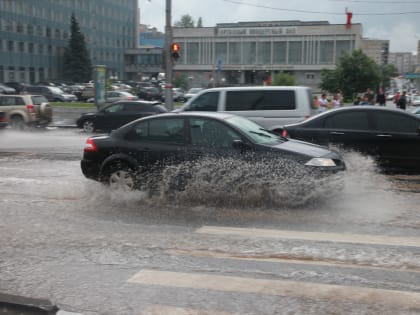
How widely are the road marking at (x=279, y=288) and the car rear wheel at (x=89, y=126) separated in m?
17.0

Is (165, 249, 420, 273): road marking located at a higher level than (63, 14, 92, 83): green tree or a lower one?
lower

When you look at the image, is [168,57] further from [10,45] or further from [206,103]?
[10,45]

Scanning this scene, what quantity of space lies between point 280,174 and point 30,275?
3.80 meters

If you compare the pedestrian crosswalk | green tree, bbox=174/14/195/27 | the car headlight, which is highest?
green tree, bbox=174/14/195/27

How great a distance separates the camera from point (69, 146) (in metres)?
16.3

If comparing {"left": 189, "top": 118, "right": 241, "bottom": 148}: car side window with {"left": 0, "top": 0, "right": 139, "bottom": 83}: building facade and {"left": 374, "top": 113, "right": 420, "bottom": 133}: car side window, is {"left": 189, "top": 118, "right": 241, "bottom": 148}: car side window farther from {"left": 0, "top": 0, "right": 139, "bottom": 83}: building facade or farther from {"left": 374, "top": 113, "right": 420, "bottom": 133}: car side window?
{"left": 0, "top": 0, "right": 139, "bottom": 83}: building facade

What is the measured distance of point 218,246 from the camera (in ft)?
19.2

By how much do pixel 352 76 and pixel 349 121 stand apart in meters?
27.3

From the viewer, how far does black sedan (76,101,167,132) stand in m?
20.9

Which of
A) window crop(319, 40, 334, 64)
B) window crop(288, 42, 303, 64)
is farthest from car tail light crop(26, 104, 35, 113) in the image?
window crop(288, 42, 303, 64)

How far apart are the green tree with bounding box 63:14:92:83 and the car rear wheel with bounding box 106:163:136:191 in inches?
3233

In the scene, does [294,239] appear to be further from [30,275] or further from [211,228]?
[30,275]

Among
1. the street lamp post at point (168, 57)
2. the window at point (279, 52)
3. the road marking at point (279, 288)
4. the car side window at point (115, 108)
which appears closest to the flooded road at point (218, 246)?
→ the road marking at point (279, 288)

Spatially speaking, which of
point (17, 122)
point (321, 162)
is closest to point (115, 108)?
point (17, 122)
